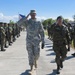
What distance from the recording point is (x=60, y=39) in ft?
32.9

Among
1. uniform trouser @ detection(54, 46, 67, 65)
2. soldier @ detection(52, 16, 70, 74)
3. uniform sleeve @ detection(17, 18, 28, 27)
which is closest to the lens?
uniform sleeve @ detection(17, 18, 28, 27)

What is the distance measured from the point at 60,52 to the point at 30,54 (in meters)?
0.95

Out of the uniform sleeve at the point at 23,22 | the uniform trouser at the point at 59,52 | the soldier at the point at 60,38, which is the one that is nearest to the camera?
the uniform sleeve at the point at 23,22

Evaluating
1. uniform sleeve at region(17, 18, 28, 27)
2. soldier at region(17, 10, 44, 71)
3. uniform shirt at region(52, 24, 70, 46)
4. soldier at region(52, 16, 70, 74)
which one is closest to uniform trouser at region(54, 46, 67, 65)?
soldier at region(52, 16, 70, 74)

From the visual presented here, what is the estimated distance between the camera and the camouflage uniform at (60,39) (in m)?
9.98

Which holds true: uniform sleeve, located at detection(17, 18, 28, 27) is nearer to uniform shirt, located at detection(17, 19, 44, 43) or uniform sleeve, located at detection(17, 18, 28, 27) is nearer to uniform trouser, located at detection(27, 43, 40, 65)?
uniform shirt, located at detection(17, 19, 44, 43)

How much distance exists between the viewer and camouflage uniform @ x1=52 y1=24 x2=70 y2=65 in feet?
32.7

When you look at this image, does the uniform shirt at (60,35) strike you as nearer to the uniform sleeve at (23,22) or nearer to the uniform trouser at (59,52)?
the uniform trouser at (59,52)

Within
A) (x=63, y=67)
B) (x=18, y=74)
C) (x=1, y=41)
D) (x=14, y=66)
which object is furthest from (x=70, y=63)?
(x=1, y=41)

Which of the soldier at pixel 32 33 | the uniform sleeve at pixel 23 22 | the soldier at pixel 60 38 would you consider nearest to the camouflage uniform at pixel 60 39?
the soldier at pixel 60 38

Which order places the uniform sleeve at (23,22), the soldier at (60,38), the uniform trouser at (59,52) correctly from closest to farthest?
the uniform sleeve at (23,22), the soldier at (60,38), the uniform trouser at (59,52)

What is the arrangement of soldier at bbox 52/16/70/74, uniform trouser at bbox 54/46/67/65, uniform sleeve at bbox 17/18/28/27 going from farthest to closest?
1. uniform trouser at bbox 54/46/67/65
2. soldier at bbox 52/16/70/74
3. uniform sleeve at bbox 17/18/28/27

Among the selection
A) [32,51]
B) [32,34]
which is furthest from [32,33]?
[32,51]

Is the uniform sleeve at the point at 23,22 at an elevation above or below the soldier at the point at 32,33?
above
